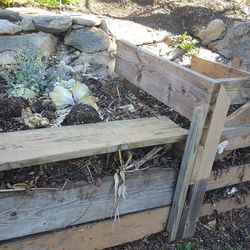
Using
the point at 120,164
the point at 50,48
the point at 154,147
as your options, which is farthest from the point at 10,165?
the point at 50,48

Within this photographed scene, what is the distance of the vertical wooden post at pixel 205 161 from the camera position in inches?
85.7

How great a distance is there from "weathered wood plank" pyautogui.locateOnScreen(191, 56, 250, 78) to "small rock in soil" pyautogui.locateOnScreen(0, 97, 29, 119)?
4.89 ft

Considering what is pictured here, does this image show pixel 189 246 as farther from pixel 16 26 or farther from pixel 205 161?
pixel 16 26

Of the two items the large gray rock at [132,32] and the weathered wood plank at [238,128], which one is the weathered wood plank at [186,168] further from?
the large gray rock at [132,32]

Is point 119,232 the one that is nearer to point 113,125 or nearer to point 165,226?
point 165,226

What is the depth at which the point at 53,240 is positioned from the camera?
7.13 ft

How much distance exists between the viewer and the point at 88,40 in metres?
4.44

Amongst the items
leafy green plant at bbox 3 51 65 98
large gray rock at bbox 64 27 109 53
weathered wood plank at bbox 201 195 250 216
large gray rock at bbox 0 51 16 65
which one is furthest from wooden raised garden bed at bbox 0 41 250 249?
large gray rock at bbox 64 27 109 53

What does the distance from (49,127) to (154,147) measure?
68cm

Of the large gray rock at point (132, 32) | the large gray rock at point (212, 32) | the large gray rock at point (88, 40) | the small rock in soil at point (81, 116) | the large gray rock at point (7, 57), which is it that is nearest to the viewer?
the small rock in soil at point (81, 116)

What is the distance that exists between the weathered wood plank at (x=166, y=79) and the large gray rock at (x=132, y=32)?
1793 millimetres

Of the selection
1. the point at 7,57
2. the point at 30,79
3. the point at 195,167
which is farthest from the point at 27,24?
the point at 195,167

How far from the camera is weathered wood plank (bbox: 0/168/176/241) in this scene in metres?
1.96

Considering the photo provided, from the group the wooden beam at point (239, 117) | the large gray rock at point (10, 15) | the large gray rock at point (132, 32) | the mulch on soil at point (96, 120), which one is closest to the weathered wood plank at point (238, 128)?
the wooden beam at point (239, 117)
